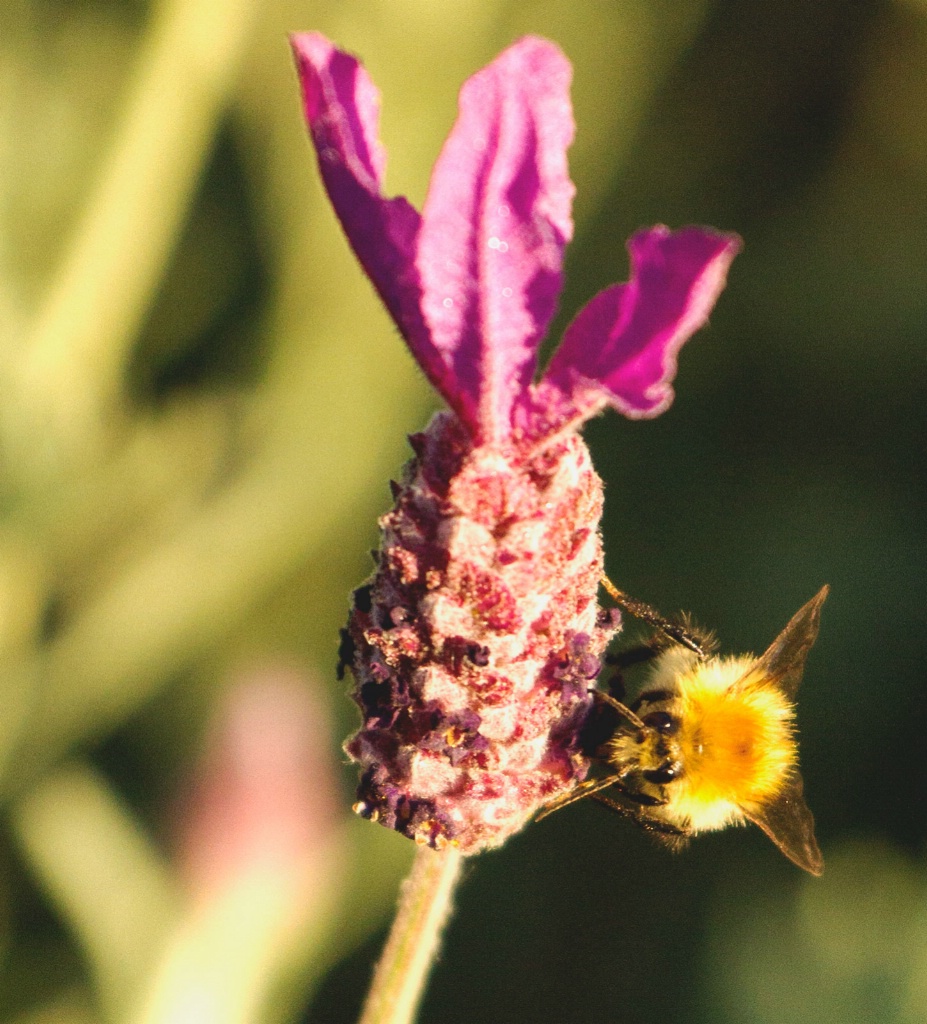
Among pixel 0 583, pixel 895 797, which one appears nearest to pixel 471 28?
pixel 0 583

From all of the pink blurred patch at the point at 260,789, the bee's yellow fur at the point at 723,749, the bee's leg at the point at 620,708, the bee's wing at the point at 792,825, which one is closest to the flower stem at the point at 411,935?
the bee's leg at the point at 620,708

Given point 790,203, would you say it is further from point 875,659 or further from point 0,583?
point 0,583

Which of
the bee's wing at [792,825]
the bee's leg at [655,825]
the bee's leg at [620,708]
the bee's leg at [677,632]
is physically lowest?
the bee's leg at [655,825]

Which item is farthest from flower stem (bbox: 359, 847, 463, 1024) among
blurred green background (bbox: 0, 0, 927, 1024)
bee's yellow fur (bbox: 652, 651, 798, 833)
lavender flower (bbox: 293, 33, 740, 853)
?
blurred green background (bbox: 0, 0, 927, 1024)

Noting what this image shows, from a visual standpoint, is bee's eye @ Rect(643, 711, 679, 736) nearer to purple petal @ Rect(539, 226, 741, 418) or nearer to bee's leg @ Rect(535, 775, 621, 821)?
bee's leg @ Rect(535, 775, 621, 821)

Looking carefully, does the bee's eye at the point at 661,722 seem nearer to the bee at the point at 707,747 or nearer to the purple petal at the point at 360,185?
the bee at the point at 707,747

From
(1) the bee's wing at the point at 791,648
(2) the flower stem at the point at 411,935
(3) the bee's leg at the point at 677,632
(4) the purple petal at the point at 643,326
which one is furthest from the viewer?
(1) the bee's wing at the point at 791,648

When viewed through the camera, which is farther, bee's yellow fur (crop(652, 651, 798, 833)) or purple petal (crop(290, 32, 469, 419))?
bee's yellow fur (crop(652, 651, 798, 833))
